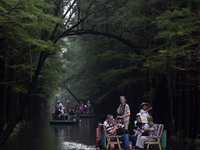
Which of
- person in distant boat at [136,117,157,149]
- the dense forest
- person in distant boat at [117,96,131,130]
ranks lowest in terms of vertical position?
person in distant boat at [136,117,157,149]

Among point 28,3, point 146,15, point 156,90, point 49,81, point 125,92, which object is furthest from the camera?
point 125,92

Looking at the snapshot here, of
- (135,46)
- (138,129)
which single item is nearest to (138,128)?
(138,129)

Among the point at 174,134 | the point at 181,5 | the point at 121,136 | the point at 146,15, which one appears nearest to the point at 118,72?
the point at 146,15

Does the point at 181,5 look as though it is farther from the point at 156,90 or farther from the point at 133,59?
the point at 156,90

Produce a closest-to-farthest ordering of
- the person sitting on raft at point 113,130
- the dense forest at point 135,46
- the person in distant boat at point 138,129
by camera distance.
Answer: the person sitting on raft at point 113,130, the person in distant boat at point 138,129, the dense forest at point 135,46

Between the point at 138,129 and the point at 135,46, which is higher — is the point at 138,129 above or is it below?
below

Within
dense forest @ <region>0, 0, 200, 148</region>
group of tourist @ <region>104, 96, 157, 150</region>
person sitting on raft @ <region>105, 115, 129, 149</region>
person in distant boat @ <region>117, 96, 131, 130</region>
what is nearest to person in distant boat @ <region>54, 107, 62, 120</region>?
dense forest @ <region>0, 0, 200, 148</region>

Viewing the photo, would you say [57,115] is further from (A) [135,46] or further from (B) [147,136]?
(B) [147,136]

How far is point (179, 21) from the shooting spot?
1875 centimetres

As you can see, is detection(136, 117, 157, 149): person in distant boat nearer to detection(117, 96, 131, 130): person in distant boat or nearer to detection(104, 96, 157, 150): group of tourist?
detection(104, 96, 157, 150): group of tourist

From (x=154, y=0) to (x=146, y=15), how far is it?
3.78 meters

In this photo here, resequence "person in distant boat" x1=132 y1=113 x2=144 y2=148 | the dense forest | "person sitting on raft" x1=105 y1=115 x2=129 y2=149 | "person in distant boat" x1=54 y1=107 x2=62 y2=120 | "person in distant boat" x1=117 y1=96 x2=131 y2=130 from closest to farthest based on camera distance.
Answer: "person sitting on raft" x1=105 y1=115 x2=129 y2=149 < "person in distant boat" x1=132 y1=113 x2=144 y2=148 < the dense forest < "person in distant boat" x1=117 y1=96 x2=131 y2=130 < "person in distant boat" x1=54 y1=107 x2=62 y2=120

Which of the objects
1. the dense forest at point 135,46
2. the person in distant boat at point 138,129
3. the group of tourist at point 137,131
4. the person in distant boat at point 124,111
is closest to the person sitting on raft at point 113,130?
the group of tourist at point 137,131

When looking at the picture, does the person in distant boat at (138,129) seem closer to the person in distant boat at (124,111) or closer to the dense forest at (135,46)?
the person in distant boat at (124,111)
